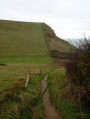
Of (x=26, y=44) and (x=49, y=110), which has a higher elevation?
(x=26, y=44)

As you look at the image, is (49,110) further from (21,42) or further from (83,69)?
(21,42)

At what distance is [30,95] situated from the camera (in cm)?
1365

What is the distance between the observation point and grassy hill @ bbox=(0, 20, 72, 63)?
61.4 metres

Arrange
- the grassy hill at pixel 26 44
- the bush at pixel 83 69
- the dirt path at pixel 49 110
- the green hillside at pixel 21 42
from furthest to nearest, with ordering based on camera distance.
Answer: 1. the green hillside at pixel 21 42
2. the grassy hill at pixel 26 44
3. the dirt path at pixel 49 110
4. the bush at pixel 83 69

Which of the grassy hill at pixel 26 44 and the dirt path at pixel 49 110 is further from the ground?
the grassy hill at pixel 26 44

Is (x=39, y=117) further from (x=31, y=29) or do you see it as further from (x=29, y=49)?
(x=31, y=29)

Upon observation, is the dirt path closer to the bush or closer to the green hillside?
the bush

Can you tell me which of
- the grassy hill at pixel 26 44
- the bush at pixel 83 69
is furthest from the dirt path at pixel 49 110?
the grassy hill at pixel 26 44

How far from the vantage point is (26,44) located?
76062 millimetres

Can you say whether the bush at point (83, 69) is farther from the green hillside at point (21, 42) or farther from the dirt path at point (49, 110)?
the green hillside at point (21, 42)

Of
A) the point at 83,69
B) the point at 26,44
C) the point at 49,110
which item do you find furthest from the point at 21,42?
the point at 83,69

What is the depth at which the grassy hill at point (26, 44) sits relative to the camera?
61375 mm

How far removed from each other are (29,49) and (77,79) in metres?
60.9

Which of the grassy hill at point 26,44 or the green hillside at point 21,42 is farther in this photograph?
the green hillside at point 21,42
